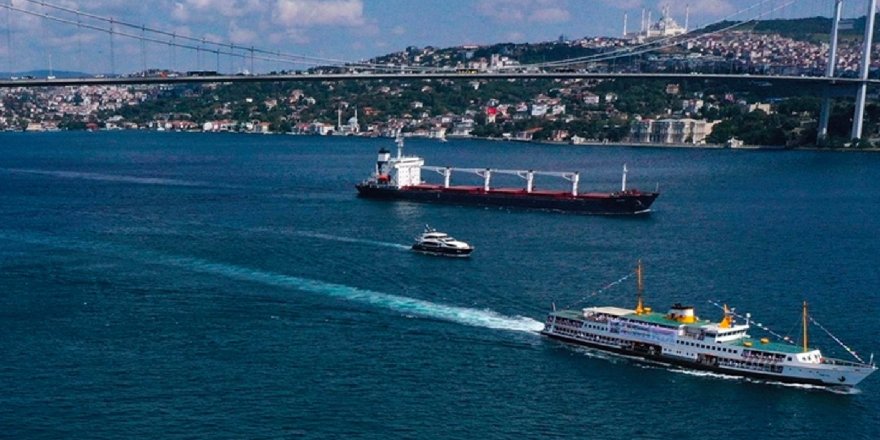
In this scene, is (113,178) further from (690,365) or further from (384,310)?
(690,365)

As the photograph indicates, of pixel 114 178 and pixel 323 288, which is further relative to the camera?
pixel 114 178

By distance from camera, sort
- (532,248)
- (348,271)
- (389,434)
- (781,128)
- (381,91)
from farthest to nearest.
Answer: (381,91), (781,128), (532,248), (348,271), (389,434)

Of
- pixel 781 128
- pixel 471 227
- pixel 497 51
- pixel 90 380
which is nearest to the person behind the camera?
pixel 90 380

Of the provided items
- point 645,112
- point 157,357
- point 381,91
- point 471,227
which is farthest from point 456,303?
point 381,91

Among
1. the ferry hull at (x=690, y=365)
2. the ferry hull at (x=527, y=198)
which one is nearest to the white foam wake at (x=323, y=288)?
the ferry hull at (x=690, y=365)

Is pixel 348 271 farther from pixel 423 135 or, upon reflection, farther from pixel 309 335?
pixel 423 135

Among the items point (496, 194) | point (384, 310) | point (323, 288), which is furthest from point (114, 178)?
point (384, 310)

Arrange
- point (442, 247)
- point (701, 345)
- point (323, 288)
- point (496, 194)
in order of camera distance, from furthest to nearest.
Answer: point (496, 194) < point (442, 247) < point (323, 288) < point (701, 345)
